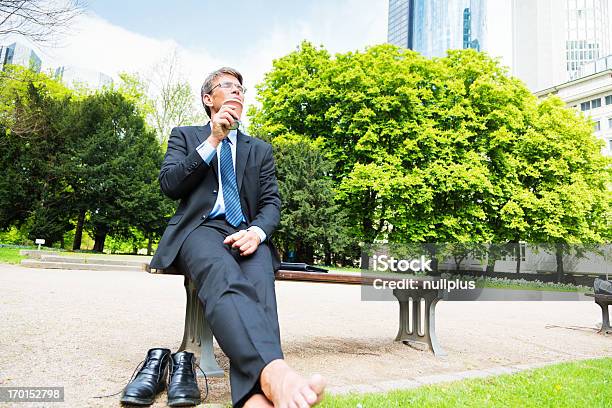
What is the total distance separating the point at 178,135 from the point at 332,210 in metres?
19.0

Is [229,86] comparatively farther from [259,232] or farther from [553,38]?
[553,38]

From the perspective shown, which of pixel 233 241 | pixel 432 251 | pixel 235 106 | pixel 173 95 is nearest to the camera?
pixel 233 241

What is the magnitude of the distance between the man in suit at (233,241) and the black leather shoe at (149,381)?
55 cm

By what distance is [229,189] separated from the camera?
3109 mm

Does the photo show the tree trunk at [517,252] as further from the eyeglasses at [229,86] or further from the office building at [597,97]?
the office building at [597,97]

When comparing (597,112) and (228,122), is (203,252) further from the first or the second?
(597,112)

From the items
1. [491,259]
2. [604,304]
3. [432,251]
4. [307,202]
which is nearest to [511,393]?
[604,304]

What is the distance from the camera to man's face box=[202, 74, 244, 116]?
312 cm

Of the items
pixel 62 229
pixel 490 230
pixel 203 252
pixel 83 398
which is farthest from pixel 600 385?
pixel 62 229

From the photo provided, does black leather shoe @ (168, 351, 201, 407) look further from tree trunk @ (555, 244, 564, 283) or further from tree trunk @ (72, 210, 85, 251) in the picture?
tree trunk @ (555, 244, 564, 283)

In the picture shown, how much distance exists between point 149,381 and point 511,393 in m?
2.47

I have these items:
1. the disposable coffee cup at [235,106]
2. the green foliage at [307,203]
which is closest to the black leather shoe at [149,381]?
the disposable coffee cup at [235,106]

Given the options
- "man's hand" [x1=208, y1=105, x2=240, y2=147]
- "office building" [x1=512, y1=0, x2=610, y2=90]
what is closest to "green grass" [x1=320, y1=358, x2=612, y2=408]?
"man's hand" [x1=208, y1=105, x2=240, y2=147]

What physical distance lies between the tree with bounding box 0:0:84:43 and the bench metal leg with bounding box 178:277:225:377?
1139 centimetres
